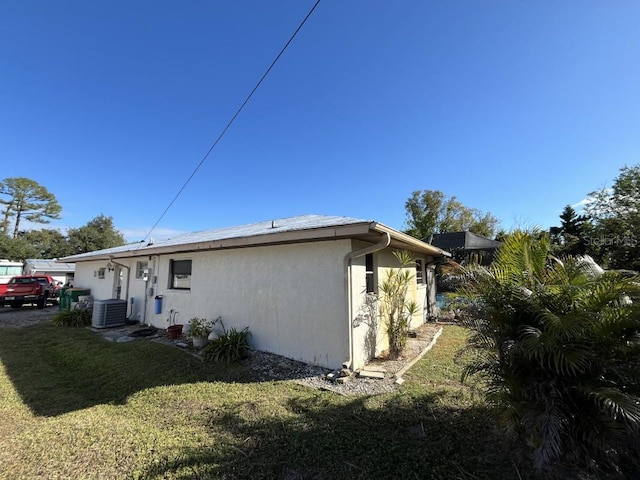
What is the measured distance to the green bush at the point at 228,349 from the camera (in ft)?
19.6

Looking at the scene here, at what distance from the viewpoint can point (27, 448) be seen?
2945mm

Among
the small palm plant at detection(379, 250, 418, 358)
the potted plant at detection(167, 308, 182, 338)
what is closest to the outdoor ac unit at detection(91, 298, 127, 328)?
the potted plant at detection(167, 308, 182, 338)

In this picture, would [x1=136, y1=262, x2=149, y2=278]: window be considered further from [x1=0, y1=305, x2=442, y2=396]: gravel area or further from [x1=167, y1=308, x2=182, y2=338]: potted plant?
[x1=0, y1=305, x2=442, y2=396]: gravel area

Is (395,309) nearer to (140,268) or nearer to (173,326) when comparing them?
(173,326)

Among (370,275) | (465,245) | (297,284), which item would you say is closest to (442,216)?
(465,245)

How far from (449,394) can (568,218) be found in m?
26.3

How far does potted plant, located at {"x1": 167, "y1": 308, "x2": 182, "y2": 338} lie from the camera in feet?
25.7

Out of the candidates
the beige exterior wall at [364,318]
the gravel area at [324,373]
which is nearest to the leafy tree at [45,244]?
the gravel area at [324,373]

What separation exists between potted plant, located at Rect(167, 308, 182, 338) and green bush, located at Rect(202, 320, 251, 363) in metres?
2.14

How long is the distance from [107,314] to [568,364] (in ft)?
38.6

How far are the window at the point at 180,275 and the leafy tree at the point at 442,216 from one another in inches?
1017

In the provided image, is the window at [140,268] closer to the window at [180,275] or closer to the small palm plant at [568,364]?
the window at [180,275]

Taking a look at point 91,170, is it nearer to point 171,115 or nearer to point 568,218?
point 171,115

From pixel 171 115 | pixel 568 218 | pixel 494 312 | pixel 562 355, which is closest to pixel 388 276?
pixel 494 312
